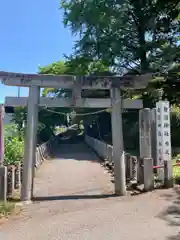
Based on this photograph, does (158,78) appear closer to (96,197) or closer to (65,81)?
(65,81)

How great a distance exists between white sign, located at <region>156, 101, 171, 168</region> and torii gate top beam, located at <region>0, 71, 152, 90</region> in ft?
4.09

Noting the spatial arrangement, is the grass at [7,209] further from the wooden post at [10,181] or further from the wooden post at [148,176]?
the wooden post at [148,176]

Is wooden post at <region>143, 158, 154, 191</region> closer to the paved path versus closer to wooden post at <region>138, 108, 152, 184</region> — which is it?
the paved path

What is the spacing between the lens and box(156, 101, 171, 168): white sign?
31.8 ft

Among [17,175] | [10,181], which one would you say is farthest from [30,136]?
[17,175]

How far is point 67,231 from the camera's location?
538 centimetres

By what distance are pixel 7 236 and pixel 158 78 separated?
9998 millimetres

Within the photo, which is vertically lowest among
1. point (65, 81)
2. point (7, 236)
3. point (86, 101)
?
point (7, 236)

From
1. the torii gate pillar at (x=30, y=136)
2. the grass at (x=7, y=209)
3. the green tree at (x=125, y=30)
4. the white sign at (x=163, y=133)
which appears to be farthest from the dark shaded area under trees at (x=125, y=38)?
the grass at (x=7, y=209)

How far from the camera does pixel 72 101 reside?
29.8 ft

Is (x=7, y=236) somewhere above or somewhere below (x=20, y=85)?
below

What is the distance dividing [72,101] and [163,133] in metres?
3.25

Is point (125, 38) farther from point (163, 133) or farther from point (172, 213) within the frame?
point (172, 213)

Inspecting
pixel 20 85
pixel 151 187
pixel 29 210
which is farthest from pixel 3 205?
pixel 151 187
